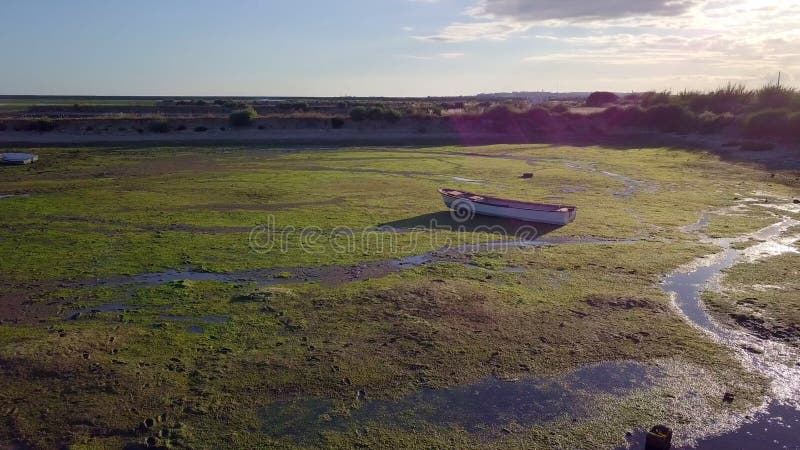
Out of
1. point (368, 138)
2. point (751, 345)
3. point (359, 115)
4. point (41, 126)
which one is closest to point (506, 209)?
point (751, 345)

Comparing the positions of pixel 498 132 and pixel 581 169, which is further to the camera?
pixel 498 132

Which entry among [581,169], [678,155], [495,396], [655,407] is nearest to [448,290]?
[495,396]

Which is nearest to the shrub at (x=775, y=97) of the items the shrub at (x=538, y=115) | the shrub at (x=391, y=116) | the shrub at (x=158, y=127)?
the shrub at (x=538, y=115)

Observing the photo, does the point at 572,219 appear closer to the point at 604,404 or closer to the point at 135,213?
the point at 604,404

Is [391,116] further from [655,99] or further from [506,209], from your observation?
[506,209]

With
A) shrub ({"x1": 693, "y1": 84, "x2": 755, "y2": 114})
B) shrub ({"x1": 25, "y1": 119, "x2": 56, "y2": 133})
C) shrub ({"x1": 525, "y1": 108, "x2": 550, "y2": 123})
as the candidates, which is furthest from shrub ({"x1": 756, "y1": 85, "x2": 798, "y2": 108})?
shrub ({"x1": 25, "y1": 119, "x2": 56, "y2": 133})
